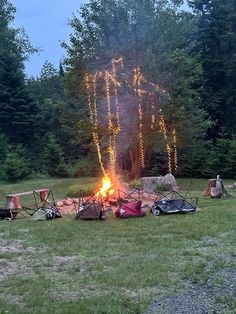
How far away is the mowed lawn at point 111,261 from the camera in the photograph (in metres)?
4.45

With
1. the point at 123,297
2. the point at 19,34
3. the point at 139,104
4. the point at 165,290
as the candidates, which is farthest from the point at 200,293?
the point at 19,34

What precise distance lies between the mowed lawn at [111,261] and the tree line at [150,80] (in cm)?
927

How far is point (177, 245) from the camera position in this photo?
22.2 ft

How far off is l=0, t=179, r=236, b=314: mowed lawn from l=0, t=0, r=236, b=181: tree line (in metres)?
9.27

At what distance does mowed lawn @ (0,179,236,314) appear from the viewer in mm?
4445

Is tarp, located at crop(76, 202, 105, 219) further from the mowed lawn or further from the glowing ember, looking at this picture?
the glowing ember

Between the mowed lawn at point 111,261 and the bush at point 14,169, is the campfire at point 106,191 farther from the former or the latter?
the bush at point 14,169

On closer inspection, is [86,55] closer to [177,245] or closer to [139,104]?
[139,104]

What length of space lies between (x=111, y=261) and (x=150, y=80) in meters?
12.3

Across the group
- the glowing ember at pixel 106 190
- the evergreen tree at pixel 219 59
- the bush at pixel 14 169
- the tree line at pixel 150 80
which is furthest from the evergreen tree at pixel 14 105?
the glowing ember at pixel 106 190

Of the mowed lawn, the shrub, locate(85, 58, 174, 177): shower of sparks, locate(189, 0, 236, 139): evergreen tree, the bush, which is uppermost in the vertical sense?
locate(189, 0, 236, 139): evergreen tree

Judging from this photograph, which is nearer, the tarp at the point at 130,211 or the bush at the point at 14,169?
the tarp at the point at 130,211

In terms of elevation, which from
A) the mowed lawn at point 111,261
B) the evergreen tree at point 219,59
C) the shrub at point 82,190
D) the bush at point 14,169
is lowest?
the mowed lawn at point 111,261

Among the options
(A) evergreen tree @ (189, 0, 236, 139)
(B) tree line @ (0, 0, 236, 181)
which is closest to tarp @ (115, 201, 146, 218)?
(B) tree line @ (0, 0, 236, 181)
